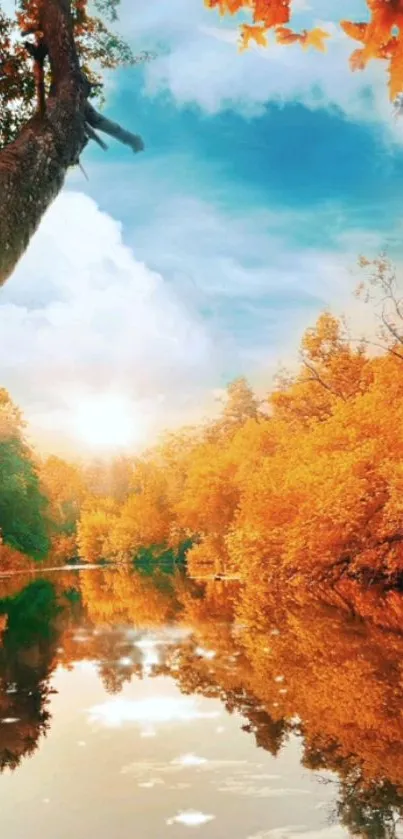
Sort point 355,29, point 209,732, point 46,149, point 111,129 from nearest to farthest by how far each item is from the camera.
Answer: point 355,29 < point 46,149 < point 111,129 < point 209,732

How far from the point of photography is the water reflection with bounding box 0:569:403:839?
623 cm

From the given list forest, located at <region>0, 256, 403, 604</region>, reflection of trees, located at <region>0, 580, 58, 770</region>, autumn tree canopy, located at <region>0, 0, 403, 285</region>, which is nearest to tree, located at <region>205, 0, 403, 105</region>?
autumn tree canopy, located at <region>0, 0, 403, 285</region>

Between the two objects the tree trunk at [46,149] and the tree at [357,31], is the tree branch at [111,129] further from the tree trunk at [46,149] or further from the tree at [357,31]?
the tree at [357,31]

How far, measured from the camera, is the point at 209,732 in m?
8.70

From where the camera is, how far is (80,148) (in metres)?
4.36

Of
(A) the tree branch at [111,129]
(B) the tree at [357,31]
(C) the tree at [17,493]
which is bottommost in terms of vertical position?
(B) the tree at [357,31]

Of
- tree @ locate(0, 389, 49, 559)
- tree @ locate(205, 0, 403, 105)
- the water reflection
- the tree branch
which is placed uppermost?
tree @ locate(0, 389, 49, 559)

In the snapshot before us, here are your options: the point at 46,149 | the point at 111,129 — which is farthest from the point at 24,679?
the point at 46,149

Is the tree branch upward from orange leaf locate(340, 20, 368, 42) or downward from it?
upward

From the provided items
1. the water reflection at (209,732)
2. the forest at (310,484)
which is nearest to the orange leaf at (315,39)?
the water reflection at (209,732)

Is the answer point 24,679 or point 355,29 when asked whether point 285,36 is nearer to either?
point 355,29

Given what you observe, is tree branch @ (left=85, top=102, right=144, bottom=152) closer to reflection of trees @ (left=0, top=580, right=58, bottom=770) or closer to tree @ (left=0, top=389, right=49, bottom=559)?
reflection of trees @ (left=0, top=580, right=58, bottom=770)

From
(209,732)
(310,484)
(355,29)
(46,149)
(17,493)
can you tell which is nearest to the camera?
(355,29)

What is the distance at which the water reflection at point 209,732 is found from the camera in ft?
20.4
